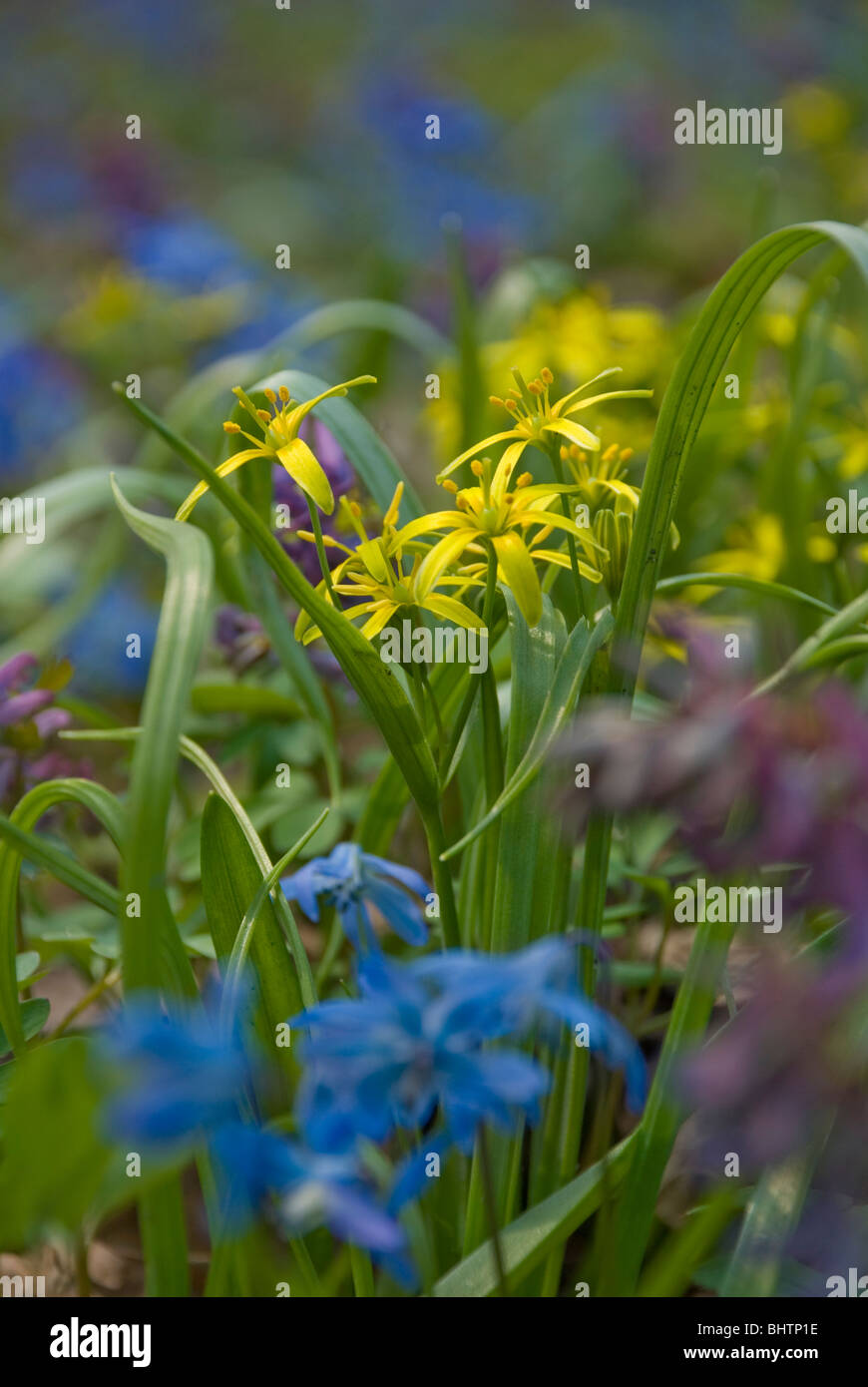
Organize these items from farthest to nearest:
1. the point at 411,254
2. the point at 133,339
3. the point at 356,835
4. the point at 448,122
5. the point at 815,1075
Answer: the point at 411,254 < the point at 448,122 < the point at 133,339 < the point at 356,835 < the point at 815,1075

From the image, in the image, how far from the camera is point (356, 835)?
1.09 m

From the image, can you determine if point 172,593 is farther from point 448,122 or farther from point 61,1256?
point 448,122

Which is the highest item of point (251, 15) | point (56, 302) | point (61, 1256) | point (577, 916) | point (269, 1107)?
point (251, 15)

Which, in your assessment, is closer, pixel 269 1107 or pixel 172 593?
pixel 172 593

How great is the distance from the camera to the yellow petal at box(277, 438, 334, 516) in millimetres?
778

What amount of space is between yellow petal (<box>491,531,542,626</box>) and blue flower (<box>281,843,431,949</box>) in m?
0.25

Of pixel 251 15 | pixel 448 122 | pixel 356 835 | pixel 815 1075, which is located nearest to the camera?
pixel 815 1075

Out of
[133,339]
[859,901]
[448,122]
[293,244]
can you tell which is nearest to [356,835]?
[859,901]

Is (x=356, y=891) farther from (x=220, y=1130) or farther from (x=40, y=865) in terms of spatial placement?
(x=220, y=1130)

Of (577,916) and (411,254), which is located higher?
(411,254)

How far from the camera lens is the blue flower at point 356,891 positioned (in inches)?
36.9

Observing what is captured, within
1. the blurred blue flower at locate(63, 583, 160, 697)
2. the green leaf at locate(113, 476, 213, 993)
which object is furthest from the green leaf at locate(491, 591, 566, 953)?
the blurred blue flower at locate(63, 583, 160, 697)

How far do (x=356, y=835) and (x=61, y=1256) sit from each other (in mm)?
468

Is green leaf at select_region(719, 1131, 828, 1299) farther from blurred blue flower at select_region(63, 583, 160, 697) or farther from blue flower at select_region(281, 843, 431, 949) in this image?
blurred blue flower at select_region(63, 583, 160, 697)
